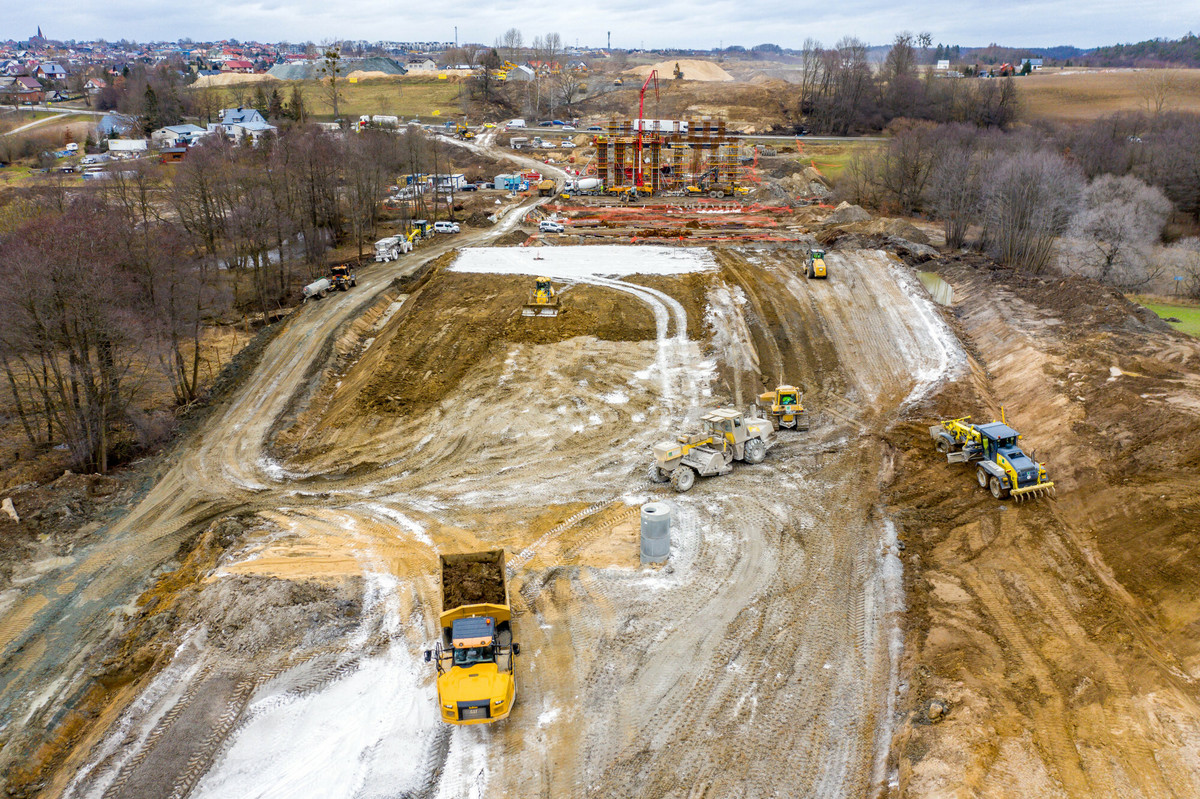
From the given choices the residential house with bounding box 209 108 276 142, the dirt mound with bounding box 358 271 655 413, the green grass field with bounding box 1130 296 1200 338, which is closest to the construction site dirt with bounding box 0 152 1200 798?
the dirt mound with bounding box 358 271 655 413

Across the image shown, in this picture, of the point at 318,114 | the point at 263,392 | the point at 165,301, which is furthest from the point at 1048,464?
the point at 318,114

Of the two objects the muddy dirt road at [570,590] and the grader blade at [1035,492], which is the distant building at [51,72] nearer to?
the muddy dirt road at [570,590]

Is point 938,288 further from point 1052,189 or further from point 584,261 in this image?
point 584,261

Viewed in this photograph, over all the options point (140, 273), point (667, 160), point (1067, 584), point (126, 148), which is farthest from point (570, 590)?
point (126, 148)

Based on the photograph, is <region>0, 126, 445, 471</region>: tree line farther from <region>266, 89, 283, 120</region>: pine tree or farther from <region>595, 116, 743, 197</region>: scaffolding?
<region>266, 89, 283, 120</region>: pine tree

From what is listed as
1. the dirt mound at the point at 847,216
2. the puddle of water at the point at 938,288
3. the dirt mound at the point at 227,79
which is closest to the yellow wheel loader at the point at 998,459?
the puddle of water at the point at 938,288

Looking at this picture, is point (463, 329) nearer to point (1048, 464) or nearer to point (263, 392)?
point (263, 392)

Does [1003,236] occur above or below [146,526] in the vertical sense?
above
